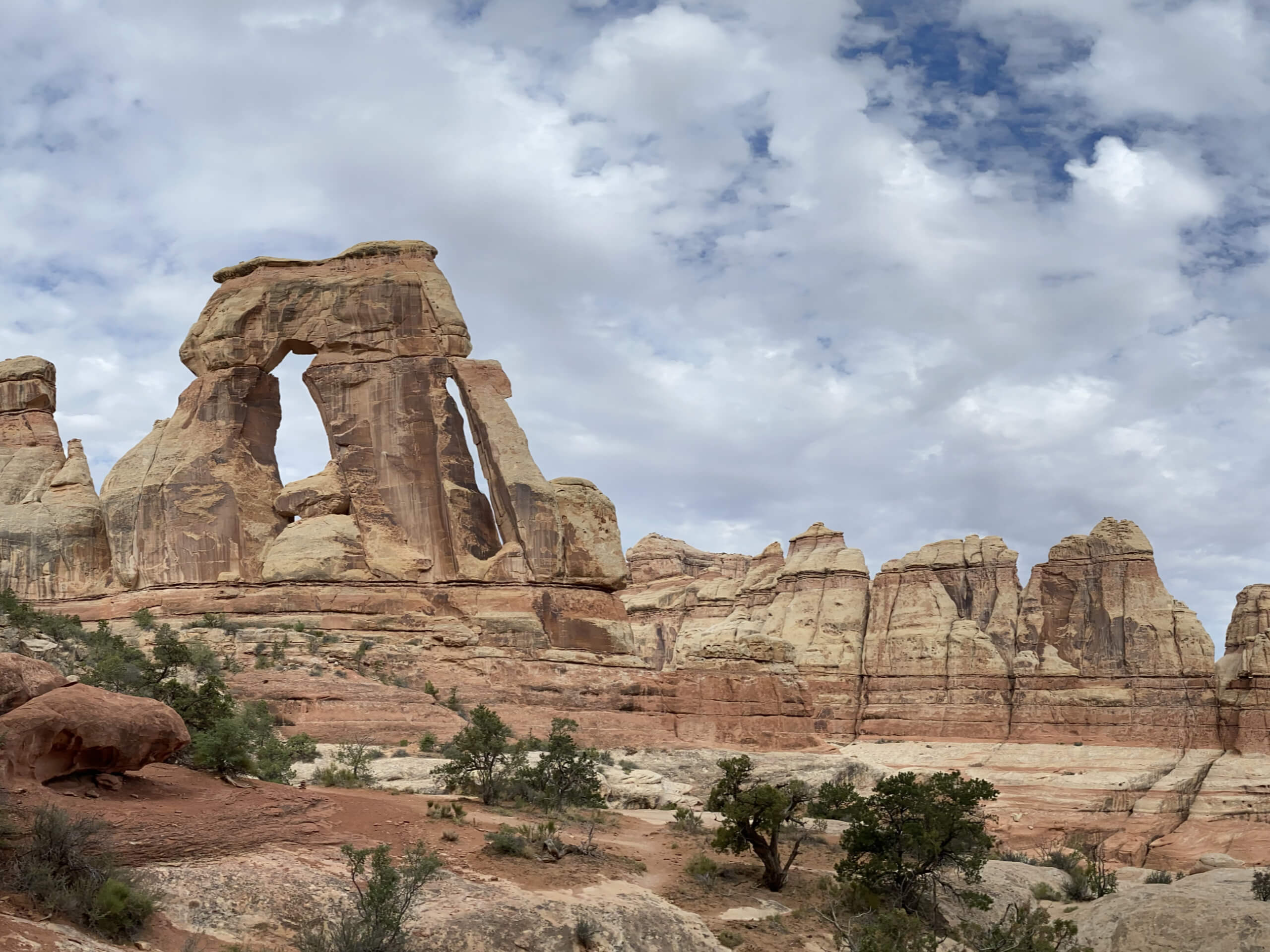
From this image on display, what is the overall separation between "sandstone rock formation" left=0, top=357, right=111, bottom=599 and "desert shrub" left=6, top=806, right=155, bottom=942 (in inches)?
1279

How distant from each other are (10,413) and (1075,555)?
56.9 meters

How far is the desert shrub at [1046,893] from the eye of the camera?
20.0 meters

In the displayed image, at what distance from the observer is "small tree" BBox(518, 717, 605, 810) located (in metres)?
21.0

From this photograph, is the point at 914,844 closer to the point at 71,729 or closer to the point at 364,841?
the point at 364,841

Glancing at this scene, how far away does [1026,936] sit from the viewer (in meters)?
14.9

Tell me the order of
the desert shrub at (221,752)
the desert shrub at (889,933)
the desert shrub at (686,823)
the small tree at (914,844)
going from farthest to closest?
the desert shrub at (686,823)
the small tree at (914,844)
the desert shrub at (221,752)
the desert shrub at (889,933)

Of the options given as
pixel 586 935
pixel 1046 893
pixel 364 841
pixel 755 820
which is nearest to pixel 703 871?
pixel 755 820

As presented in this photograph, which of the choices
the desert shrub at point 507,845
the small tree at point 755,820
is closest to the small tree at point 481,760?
the small tree at point 755,820

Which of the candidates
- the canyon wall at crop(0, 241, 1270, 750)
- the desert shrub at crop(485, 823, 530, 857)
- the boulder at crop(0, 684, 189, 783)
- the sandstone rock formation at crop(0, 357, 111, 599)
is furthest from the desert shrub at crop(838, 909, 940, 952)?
the sandstone rock formation at crop(0, 357, 111, 599)

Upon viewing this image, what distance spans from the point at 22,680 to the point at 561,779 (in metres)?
10.6

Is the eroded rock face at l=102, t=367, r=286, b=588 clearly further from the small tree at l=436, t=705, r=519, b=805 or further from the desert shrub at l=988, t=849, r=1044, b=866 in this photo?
the desert shrub at l=988, t=849, r=1044, b=866

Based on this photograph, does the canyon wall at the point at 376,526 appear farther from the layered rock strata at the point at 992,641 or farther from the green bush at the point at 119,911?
the green bush at the point at 119,911

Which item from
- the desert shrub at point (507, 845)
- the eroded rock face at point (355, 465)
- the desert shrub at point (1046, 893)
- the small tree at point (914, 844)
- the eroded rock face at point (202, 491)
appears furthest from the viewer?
the eroded rock face at point (202, 491)

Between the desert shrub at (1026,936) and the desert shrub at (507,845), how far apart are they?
19.3 ft
